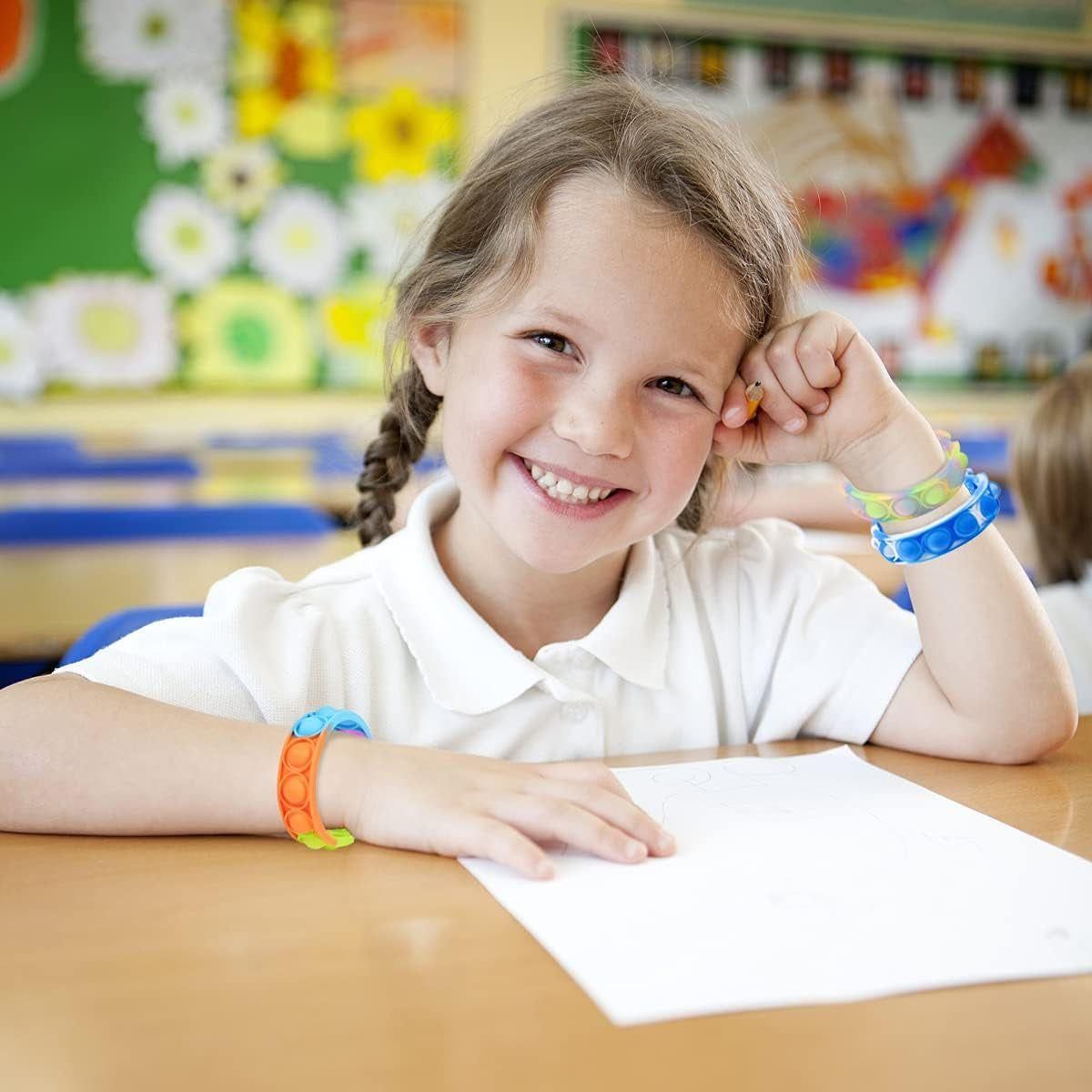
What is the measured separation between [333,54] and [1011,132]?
266 centimetres

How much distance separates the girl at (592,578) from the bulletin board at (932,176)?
3.94m

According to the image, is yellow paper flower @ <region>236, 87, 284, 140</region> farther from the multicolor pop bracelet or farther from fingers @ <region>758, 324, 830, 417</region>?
the multicolor pop bracelet

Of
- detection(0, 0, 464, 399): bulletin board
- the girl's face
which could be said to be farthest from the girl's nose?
detection(0, 0, 464, 399): bulletin board

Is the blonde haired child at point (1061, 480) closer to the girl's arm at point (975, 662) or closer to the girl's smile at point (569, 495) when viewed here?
the girl's arm at point (975, 662)

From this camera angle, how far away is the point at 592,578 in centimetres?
109

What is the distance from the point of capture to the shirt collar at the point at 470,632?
975mm

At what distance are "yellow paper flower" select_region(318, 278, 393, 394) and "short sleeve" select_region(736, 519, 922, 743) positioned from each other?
11.6 feet

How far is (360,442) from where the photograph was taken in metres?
4.02

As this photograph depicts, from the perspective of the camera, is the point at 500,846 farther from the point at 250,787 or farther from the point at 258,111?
the point at 258,111

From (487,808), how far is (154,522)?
159 cm

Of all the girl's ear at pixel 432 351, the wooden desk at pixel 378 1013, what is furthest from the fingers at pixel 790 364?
the wooden desk at pixel 378 1013

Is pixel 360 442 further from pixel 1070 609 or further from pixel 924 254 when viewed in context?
pixel 1070 609

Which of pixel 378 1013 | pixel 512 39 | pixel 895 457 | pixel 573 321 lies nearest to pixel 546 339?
pixel 573 321

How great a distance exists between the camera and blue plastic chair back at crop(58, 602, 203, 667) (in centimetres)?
110
